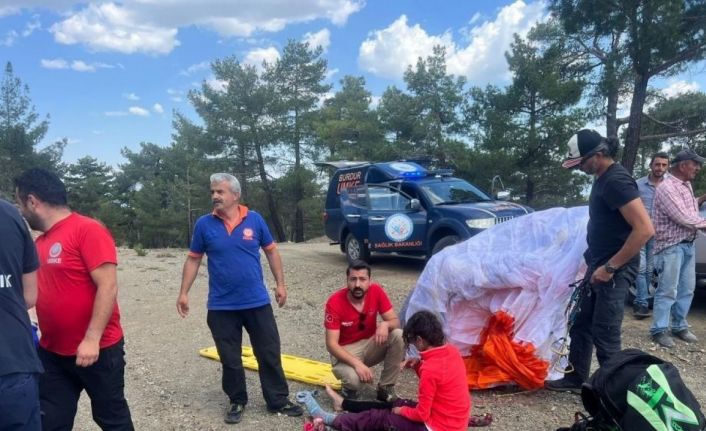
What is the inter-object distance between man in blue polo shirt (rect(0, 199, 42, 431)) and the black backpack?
2.65 meters

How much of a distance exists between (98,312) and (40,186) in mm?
673

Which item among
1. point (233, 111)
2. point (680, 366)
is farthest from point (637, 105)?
point (233, 111)

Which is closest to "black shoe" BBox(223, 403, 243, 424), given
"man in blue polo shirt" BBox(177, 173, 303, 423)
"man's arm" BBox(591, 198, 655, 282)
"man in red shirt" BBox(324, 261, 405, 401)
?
"man in blue polo shirt" BBox(177, 173, 303, 423)

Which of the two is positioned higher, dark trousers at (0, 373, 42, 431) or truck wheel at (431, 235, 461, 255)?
dark trousers at (0, 373, 42, 431)

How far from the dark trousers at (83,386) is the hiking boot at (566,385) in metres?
2.99

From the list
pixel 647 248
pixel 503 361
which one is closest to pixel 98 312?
pixel 503 361

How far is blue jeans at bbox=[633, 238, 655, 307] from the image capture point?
245 inches

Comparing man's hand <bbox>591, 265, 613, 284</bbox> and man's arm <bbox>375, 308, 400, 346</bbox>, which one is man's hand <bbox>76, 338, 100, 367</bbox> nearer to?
man's arm <bbox>375, 308, 400, 346</bbox>

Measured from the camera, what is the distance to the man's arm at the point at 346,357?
159 inches

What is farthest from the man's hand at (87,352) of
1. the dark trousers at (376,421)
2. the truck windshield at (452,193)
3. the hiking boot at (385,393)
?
the truck windshield at (452,193)

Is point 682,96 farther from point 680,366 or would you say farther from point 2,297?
point 2,297

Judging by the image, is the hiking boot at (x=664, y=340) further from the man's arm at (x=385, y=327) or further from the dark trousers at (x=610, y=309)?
the man's arm at (x=385, y=327)

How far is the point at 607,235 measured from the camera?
3914mm

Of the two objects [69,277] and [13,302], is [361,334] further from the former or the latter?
[13,302]
